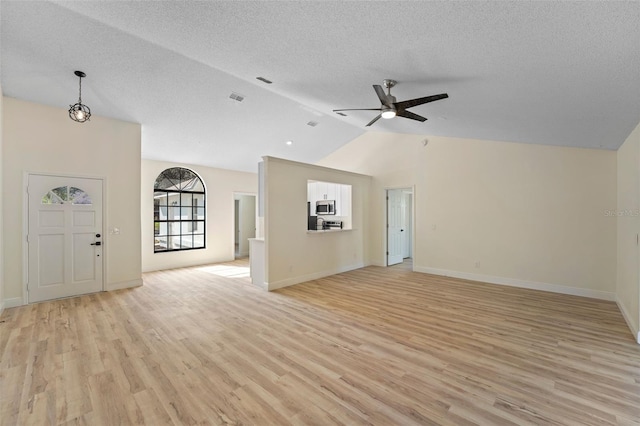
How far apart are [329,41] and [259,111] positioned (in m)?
3.42

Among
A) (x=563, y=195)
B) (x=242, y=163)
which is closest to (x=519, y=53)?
(x=563, y=195)

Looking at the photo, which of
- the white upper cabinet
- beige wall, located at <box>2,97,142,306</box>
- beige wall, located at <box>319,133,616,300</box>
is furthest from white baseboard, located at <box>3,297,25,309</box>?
beige wall, located at <box>319,133,616,300</box>

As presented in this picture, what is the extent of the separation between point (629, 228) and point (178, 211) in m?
8.73

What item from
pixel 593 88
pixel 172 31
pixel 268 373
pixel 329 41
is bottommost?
pixel 268 373

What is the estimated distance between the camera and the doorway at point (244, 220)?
10062 millimetres

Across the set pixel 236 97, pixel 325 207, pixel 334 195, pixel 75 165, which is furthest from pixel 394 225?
pixel 75 165

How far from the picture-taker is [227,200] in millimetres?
8398

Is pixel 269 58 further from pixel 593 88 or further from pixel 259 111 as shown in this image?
pixel 593 88

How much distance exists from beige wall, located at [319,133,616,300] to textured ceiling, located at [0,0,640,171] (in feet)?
2.17

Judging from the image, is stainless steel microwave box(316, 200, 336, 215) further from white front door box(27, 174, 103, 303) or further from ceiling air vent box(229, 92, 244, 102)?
white front door box(27, 174, 103, 303)

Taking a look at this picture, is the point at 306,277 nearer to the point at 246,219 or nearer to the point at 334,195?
the point at 334,195

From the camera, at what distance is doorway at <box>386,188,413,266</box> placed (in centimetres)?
753

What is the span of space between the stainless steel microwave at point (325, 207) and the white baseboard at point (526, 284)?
2605 millimetres

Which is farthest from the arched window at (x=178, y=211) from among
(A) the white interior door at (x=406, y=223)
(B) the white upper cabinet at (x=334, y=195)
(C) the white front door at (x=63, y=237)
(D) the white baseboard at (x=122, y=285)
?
(A) the white interior door at (x=406, y=223)
